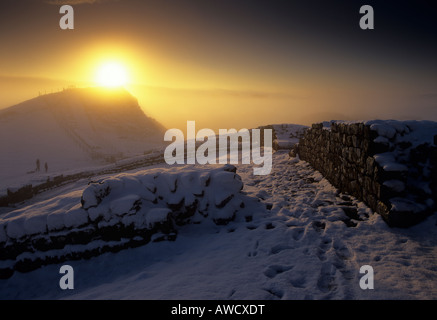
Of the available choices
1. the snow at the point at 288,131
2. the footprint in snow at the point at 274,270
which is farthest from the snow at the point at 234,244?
the snow at the point at 288,131

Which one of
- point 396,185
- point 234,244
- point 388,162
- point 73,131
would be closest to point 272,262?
point 234,244

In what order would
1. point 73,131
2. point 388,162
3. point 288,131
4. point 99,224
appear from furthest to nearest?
1. point 73,131
2. point 288,131
3. point 99,224
4. point 388,162

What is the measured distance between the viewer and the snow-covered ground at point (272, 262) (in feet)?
13.3

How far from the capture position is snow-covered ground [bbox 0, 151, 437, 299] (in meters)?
4.04

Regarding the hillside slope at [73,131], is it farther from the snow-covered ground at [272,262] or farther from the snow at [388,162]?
the snow at [388,162]

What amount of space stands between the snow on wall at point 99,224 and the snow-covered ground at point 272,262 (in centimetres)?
29

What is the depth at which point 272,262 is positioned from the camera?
4934 millimetres

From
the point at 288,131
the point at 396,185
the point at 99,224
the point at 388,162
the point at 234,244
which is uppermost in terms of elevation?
the point at 288,131

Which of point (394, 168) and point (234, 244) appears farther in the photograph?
point (234, 244)

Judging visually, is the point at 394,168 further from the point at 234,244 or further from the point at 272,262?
the point at 234,244

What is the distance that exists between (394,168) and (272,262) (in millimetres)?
3924
